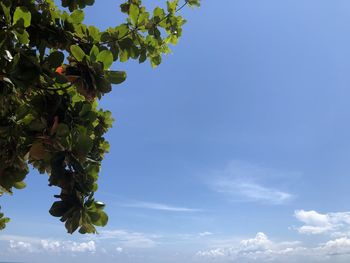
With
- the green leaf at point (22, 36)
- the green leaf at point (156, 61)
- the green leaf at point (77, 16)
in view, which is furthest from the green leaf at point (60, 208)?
the green leaf at point (156, 61)

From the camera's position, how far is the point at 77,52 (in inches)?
105

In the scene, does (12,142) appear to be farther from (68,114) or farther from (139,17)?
A: (139,17)

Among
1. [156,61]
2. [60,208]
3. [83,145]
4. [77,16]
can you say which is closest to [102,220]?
[60,208]

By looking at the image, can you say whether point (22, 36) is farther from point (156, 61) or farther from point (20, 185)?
point (156, 61)

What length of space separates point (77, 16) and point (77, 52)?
1019mm

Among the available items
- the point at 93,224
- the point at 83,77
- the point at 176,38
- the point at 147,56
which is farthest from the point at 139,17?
the point at 93,224

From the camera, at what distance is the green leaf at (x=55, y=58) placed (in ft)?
8.77

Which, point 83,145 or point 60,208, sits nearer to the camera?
point 83,145

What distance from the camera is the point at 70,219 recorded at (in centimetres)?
259

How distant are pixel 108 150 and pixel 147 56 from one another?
1.15 meters

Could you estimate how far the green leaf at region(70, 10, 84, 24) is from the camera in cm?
353

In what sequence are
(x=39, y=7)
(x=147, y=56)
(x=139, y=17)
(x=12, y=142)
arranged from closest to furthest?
1. (x=12, y=142)
2. (x=139, y=17)
3. (x=39, y=7)
4. (x=147, y=56)

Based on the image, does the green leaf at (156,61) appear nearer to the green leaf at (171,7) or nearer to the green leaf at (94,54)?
the green leaf at (171,7)

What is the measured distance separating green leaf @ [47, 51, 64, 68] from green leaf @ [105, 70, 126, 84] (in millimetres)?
316
